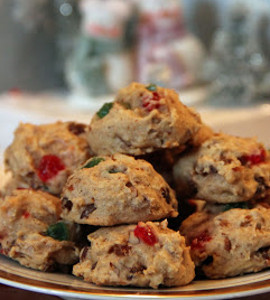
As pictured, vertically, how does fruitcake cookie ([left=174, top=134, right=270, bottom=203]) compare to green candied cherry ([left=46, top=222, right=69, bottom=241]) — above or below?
above

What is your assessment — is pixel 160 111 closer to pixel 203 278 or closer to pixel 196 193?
pixel 196 193

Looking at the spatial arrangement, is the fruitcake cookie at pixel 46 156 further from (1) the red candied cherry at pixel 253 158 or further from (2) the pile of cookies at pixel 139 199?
(1) the red candied cherry at pixel 253 158

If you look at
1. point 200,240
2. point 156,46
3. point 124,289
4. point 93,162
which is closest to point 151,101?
point 93,162

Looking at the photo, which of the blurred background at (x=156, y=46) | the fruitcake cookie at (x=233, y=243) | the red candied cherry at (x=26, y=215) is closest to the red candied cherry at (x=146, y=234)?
the fruitcake cookie at (x=233, y=243)

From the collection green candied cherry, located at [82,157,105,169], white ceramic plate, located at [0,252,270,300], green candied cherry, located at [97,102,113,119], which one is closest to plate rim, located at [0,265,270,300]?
white ceramic plate, located at [0,252,270,300]

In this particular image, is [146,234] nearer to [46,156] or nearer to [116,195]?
[116,195]

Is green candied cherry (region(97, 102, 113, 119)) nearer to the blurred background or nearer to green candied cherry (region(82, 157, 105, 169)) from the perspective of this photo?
green candied cherry (region(82, 157, 105, 169))

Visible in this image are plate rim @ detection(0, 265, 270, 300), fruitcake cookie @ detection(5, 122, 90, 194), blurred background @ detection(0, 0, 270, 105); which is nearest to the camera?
plate rim @ detection(0, 265, 270, 300)
